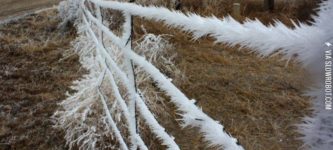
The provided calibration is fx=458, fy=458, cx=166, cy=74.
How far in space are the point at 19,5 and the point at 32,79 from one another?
569 centimetres

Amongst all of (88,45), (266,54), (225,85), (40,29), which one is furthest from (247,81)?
(266,54)

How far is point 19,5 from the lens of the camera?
9.81 meters

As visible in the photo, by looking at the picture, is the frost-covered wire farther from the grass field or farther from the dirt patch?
the dirt patch

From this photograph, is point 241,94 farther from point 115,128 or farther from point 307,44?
point 307,44

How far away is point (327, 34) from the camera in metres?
0.57

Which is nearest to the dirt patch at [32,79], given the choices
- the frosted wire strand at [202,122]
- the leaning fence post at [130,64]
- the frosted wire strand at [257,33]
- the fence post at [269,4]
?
the leaning fence post at [130,64]

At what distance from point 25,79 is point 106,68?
2.01 meters

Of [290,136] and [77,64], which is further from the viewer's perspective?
[77,64]

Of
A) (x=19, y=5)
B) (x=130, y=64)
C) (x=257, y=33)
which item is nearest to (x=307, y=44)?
(x=257, y=33)

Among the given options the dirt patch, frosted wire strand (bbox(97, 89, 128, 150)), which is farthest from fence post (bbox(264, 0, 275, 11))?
frosted wire strand (bbox(97, 89, 128, 150))

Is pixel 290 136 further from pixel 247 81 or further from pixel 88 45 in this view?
pixel 88 45

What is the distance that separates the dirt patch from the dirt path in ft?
7.17

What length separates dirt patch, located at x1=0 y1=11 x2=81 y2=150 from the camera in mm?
3492

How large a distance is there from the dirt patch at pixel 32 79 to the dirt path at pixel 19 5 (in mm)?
2186
